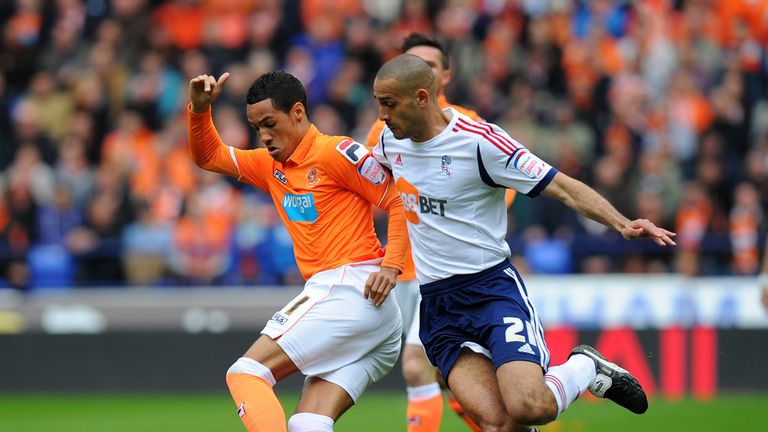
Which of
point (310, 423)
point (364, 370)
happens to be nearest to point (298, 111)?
point (364, 370)

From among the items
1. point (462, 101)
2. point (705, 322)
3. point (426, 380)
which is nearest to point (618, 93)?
point (462, 101)

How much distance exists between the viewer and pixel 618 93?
17.9 meters

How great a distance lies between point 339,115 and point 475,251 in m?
10.4

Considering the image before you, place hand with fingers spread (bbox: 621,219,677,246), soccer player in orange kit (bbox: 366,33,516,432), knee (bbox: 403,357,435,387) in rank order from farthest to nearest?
knee (bbox: 403,357,435,387) < soccer player in orange kit (bbox: 366,33,516,432) < hand with fingers spread (bbox: 621,219,677,246)

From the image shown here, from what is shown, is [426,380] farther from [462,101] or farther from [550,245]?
[462,101]

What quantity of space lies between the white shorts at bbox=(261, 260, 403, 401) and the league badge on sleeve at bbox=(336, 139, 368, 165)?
0.61 metres

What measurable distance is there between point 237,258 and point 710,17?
8184mm

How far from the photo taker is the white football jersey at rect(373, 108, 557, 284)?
707cm

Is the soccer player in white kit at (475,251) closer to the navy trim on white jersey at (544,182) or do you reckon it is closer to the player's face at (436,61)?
the navy trim on white jersey at (544,182)

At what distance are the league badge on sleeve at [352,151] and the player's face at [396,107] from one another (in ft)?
0.98

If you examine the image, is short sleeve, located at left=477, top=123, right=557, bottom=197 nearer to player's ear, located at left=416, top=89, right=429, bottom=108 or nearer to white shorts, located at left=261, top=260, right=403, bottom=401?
player's ear, located at left=416, top=89, right=429, bottom=108

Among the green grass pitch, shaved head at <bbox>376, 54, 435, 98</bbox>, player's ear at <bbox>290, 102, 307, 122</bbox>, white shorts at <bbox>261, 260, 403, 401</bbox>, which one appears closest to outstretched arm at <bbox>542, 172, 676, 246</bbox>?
shaved head at <bbox>376, 54, 435, 98</bbox>

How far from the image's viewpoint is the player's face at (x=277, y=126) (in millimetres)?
7184

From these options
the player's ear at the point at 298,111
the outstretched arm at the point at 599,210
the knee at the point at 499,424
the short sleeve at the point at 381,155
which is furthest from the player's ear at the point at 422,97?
the knee at the point at 499,424
